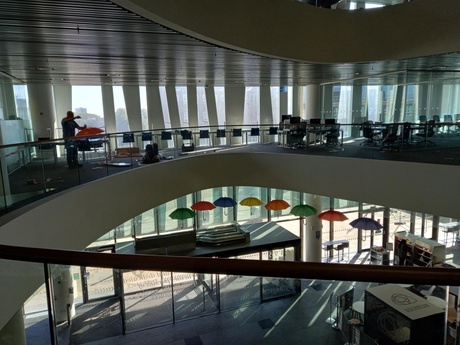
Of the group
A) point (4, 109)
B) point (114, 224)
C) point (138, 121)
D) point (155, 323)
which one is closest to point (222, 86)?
point (138, 121)

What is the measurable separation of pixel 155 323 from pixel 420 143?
8.22 meters

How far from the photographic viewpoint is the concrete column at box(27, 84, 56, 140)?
43.9ft

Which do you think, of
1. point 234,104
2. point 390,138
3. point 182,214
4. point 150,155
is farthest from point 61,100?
point 390,138

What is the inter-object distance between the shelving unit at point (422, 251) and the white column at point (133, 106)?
40.3ft

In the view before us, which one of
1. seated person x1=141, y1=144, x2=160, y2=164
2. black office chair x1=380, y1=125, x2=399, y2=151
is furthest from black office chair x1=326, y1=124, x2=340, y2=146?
seated person x1=141, y1=144, x2=160, y2=164

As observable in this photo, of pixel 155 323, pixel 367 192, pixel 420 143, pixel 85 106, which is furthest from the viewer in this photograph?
pixel 85 106

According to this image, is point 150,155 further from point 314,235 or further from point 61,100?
point 314,235

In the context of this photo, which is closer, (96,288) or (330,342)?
(330,342)

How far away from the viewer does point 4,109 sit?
11.4 metres

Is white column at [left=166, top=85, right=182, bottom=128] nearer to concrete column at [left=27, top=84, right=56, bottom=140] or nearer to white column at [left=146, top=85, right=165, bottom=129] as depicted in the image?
white column at [left=146, top=85, right=165, bottom=129]

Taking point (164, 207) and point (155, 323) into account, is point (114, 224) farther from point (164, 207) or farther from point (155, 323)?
point (164, 207)

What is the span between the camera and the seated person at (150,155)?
10409 millimetres

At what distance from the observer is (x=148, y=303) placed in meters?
9.51

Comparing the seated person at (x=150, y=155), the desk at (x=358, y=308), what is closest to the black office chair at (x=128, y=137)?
the seated person at (x=150, y=155)
